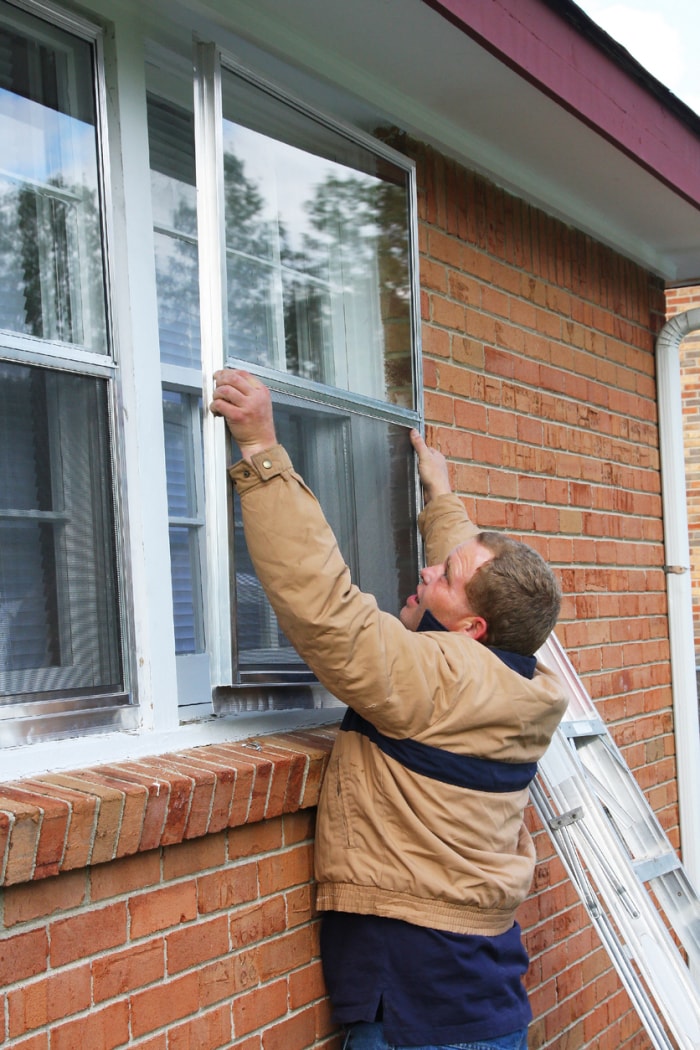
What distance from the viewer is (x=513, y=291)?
4.42 meters

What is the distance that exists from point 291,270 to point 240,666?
1.09 meters

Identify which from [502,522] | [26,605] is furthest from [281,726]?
[502,522]

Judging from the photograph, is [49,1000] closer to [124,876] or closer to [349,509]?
[124,876]

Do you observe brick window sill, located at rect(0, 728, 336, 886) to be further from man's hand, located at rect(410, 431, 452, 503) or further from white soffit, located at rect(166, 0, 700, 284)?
white soffit, located at rect(166, 0, 700, 284)

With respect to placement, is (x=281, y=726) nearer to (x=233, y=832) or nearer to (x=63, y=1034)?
(x=233, y=832)

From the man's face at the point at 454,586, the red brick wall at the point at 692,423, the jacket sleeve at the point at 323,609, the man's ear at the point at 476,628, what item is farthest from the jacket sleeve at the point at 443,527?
the red brick wall at the point at 692,423

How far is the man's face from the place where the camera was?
2.80 meters

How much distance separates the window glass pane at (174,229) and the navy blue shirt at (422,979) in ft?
4.41

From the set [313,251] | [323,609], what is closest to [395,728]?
[323,609]

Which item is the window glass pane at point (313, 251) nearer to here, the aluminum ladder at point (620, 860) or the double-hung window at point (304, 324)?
the double-hung window at point (304, 324)

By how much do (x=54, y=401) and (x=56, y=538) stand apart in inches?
11.6

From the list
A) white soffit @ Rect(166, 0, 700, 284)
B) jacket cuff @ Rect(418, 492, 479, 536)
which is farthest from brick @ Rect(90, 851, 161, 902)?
white soffit @ Rect(166, 0, 700, 284)

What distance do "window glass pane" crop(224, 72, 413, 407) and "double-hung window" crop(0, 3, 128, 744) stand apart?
0.39m

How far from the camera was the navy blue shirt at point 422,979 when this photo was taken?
261 cm
